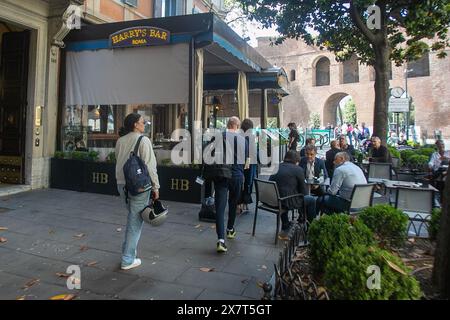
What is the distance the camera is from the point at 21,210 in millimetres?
6602

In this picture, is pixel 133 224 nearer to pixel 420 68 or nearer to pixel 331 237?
pixel 331 237

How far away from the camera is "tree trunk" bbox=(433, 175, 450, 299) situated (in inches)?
102

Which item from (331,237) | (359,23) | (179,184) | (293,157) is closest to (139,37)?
(179,184)

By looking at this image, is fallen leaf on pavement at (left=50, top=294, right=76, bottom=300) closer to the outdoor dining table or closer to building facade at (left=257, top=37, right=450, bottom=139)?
the outdoor dining table

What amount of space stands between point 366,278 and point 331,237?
81 cm

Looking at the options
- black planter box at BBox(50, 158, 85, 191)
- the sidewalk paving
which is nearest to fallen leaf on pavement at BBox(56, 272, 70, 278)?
the sidewalk paving

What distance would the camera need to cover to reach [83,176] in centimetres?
864

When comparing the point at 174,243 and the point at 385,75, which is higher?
the point at 385,75

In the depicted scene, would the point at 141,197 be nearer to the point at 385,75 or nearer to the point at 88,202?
the point at 88,202

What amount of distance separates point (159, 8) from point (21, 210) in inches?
369

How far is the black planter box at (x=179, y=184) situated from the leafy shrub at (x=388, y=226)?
4.24m

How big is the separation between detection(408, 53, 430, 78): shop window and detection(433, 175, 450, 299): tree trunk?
139 ft

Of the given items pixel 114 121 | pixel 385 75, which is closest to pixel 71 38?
pixel 114 121
